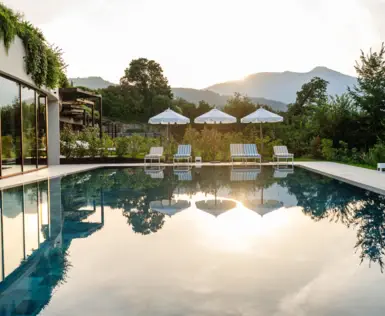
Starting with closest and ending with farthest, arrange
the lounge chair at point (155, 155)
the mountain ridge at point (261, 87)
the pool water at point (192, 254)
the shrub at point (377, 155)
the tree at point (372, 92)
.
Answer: the pool water at point (192, 254), the shrub at point (377, 155), the tree at point (372, 92), the lounge chair at point (155, 155), the mountain ridge at point (261, 87)

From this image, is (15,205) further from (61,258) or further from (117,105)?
(117,105)

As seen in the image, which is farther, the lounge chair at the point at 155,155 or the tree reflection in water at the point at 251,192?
the lounge chair at the point at 155,155

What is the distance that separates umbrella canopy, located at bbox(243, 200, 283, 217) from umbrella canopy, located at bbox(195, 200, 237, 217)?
0.28m

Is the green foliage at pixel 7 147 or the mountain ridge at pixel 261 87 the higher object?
the mountain ridge at pixel 261 87

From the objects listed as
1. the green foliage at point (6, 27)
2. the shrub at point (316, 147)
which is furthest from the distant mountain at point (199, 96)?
the green foliage at point (6, 27)

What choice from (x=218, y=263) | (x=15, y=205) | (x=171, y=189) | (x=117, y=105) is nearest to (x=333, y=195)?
(x=171, y=189)

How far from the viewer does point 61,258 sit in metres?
4.41

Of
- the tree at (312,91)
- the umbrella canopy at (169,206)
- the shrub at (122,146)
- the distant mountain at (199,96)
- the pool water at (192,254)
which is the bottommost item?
the pool water at (192,254)

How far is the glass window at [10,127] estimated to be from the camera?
→ 11.7m

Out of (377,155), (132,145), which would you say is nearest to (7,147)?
(132,145)

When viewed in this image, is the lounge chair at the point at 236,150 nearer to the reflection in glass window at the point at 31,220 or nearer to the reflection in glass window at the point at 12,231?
the reflection in glass window at the point at 31,220

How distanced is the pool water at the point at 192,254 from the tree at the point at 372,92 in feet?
28.8

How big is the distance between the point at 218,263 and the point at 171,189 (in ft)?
18.7

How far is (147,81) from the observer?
156 ft
